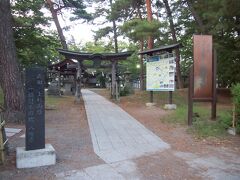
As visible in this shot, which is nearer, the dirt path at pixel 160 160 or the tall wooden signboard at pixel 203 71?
the dirt path at pixel 160 160

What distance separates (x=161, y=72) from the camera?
1421 cm

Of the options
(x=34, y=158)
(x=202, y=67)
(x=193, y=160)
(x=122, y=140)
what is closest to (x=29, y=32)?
(x=202, y=67)

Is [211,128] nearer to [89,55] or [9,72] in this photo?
[9,72]

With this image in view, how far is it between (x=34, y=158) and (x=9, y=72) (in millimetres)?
4983

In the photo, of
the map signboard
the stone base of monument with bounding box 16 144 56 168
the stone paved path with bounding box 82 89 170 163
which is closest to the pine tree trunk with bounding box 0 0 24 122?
the stone paved path with bounding box 82 89 170 163

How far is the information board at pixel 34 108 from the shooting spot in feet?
17.3

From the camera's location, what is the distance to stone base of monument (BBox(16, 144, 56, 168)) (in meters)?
5.03

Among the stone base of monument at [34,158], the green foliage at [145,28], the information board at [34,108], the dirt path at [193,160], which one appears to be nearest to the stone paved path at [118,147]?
the dirt path at [193,160]

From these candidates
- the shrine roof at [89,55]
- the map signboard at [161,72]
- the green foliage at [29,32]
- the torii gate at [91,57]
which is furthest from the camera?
the torii gate at [91,57]

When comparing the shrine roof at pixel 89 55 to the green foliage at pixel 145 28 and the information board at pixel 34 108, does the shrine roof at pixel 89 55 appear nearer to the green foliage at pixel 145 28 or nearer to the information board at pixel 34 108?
the green foliage at pixel 145 28

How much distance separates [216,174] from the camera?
4770 millimetres

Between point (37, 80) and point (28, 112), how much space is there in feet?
1.88

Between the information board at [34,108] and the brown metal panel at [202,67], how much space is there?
5.43 m

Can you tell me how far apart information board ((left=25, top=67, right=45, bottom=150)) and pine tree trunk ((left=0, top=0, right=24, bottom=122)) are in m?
4.50
